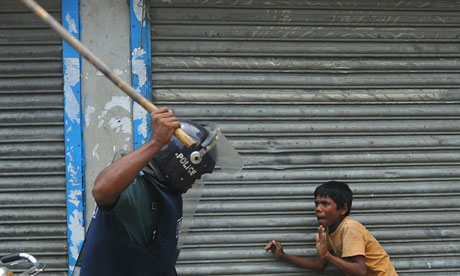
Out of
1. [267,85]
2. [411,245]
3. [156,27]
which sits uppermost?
[156,27]

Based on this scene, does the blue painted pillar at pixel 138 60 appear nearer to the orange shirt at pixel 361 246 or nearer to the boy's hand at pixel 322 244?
the boy's hand at pixel 322 244

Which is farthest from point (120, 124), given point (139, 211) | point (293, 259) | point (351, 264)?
point (139, 211)

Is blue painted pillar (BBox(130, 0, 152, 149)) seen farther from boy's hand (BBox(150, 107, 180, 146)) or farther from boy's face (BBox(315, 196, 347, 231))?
boy's hand (BBox(150, 107, 180, 146))

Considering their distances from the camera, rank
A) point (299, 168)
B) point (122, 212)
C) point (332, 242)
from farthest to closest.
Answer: point (299, 168) < point (332, 242) < point (122, 212)

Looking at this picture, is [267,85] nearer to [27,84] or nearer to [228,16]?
[228,16]

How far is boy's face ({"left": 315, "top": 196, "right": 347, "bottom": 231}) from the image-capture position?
4598mm

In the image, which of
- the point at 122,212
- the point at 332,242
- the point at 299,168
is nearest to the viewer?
the point at 122,212

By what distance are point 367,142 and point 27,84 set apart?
270 centimetres

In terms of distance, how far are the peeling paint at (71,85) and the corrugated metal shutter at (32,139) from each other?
0.07 m

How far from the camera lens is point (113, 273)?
109 inches

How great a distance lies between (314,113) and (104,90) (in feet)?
5.42

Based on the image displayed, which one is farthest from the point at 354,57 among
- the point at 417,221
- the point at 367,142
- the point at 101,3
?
Result: the point at 101,3

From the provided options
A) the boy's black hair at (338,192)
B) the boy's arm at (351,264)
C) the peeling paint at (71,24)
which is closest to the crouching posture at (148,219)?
the boy's arm at (351,264)

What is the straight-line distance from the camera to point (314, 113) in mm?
4961
